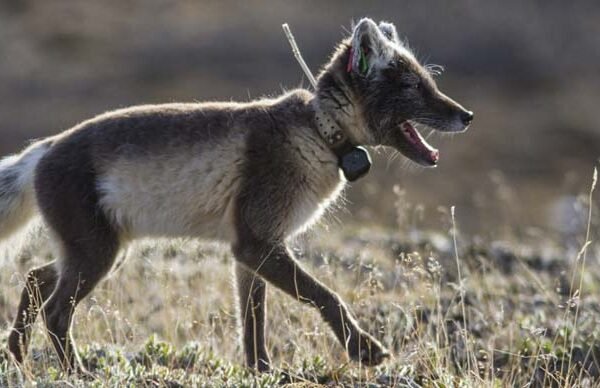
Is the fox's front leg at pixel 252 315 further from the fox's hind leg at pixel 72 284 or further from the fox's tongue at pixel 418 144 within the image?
the fox's tongue at pixel 418 144

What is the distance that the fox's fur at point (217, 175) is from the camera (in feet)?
20.0

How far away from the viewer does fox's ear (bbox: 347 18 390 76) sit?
20.2ft

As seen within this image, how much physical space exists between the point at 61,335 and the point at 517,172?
17820mm

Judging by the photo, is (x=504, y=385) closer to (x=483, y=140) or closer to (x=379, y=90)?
(x=379, y=90)

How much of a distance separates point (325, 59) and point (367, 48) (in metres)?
21.8

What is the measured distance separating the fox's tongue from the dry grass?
442mm

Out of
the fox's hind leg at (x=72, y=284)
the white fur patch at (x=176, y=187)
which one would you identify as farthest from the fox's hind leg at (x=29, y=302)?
the white fur patch at (x=176, y=187)

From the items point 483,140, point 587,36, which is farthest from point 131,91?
point 587,36

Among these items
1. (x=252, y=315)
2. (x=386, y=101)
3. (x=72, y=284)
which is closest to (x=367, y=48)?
(x=386, y=101)

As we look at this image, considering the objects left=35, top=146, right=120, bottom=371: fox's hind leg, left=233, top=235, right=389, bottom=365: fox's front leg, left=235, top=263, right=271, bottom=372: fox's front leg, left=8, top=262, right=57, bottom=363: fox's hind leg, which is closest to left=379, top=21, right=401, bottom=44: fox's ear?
left=233, top=235, right=389, bottom=365: fox's front leg

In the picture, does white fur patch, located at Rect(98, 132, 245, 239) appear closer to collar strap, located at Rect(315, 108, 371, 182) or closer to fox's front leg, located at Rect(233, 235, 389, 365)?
fox's front leg, located at Rect(233, 235, 389, 365)

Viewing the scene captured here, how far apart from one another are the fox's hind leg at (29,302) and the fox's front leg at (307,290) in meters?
1.18

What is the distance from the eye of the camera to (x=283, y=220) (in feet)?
20.0

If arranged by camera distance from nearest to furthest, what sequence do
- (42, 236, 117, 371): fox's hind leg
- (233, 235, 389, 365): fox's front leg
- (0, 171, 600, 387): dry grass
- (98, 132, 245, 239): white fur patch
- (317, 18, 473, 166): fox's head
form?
1. (233, 235, 389, 365): fox's front leg
2. (0, 171, 600, 387): dry grass
3. (42, 236, 117, 371): fox's hind leg
4. (98, 132, 245, 239): white fur patch
5. (317, 18, 473, 166): fox's head
